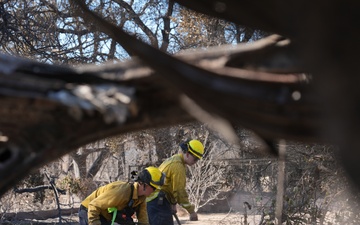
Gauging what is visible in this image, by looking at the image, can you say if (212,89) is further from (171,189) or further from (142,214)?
(171,189)

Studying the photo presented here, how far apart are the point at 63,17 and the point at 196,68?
1031 cm

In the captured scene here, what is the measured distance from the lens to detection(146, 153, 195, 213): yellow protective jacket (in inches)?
377

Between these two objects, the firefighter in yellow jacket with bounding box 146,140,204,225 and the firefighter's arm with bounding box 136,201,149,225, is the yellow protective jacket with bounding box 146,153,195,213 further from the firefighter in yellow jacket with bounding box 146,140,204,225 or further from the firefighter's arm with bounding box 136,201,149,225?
the firefighter's arm with bounding box 136,201,149,225

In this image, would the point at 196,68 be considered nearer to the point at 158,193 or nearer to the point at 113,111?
the point at 113,111

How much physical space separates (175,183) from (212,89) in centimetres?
782

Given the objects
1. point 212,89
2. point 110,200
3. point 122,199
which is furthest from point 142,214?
point 212,89

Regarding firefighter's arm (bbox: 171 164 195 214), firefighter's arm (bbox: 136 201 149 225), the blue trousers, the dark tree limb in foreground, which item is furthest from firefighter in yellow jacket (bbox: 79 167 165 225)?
the dark tree limb in foreground

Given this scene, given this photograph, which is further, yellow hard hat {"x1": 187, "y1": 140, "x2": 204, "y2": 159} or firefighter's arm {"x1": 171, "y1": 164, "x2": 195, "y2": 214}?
yellow hard hat {"x1": 187, "y1": 140, "x2": 204, "y2": 159}

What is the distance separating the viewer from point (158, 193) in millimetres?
9805

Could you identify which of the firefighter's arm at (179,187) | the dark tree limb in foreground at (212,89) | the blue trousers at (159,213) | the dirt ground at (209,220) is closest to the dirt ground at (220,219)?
the dirt ground at (209,220)

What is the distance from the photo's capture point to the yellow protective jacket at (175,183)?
9.58 meters

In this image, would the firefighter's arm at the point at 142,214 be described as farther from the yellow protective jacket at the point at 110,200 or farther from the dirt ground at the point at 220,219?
the dirt ground at the point at 220,219

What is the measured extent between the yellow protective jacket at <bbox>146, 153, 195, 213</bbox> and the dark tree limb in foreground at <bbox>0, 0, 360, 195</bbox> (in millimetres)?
6979

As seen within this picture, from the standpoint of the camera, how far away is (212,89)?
1863 millimetres
